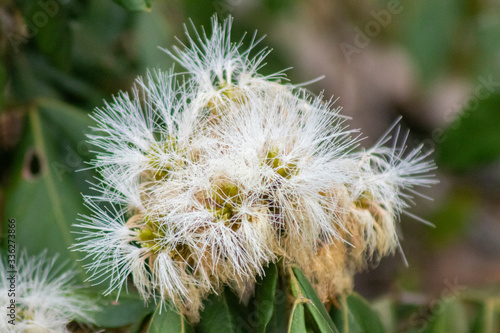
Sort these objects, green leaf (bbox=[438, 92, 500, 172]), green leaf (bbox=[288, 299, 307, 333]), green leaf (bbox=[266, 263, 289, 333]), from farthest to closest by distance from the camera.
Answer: green leaf (bbox=[438, 92, 500, 172])
green leaf (bbox=[266, 263, 289, 333])
green leaf (bbox=[288, 299, 307, 333])

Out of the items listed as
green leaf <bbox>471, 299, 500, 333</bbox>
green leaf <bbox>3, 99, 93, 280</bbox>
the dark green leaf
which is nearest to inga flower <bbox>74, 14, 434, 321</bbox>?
the dark green leaf

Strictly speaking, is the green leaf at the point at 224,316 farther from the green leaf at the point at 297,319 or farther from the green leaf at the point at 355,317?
the green leaf at the point at 355,317

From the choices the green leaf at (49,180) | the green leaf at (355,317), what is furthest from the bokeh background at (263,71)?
the green leaf at (355,317)

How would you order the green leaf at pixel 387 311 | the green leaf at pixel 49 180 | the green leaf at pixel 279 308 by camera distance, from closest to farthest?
the green leaf at pixel 279 308, the green leaf at pixel 49 180, the green leaf at pixel 387 311

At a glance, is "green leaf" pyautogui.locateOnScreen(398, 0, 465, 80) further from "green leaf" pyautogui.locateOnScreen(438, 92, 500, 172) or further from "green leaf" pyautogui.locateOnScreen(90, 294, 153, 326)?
"green leaf" pyautogui.locateOnScreen(90, 294, 153, 326)

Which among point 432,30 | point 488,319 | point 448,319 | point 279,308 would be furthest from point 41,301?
point 432,30

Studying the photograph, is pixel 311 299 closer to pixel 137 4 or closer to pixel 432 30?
pixel 137 4
